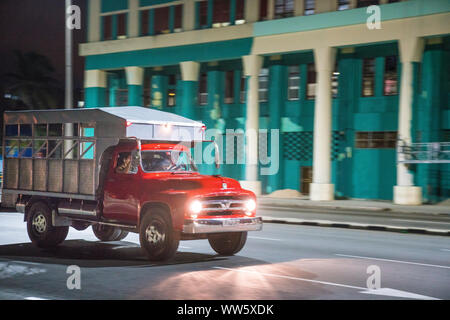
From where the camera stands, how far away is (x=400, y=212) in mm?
30281

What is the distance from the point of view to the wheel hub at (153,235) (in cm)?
1265

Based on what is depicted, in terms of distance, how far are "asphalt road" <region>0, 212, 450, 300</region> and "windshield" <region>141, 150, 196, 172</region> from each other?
1739 mm

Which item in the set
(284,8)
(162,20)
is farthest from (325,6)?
(162,20)

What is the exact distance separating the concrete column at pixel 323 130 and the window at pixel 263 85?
5.79 meters

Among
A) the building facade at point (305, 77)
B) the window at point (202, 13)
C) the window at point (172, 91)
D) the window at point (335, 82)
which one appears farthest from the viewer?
the window at point (172, 91)

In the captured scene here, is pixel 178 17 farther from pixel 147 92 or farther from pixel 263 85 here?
pixel 263 85

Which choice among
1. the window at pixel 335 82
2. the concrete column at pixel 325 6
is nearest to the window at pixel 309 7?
the concrete column at pixel 325 6

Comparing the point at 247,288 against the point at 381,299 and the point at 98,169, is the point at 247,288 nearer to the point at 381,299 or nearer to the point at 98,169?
the point at 381,299

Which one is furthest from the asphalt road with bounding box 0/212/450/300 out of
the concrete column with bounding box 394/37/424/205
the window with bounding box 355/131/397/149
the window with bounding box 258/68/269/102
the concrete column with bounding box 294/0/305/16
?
the window with bounding box 258/68/269/102

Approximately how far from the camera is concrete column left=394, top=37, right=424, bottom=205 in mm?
34250

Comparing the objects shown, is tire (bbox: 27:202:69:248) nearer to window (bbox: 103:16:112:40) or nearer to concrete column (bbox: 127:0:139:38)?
concrete column (bbox: 127:0:139:38)

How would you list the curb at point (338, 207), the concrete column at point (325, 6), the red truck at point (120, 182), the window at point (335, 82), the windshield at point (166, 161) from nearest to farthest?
the red truck at point (120, 182), the windshield at point (166, 161), the curb at point (338, 207), the concrete column at point (325, 6), the window at point (335, 82)

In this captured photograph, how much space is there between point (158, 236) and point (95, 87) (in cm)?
3880
